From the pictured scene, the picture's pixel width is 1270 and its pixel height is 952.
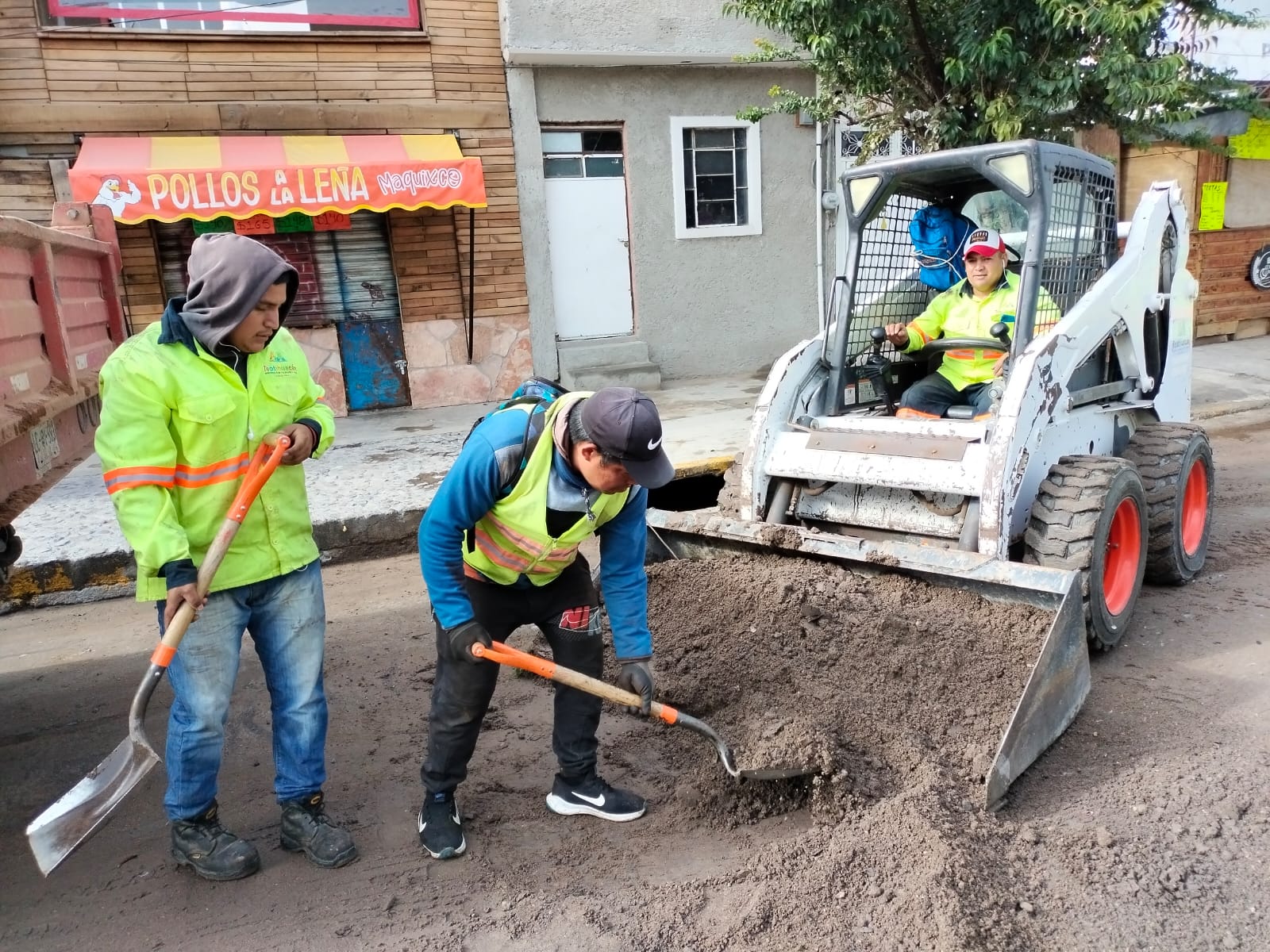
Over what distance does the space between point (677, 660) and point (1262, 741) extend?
2043 millimetres

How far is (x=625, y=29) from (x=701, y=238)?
231cm

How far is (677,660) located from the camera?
3.77 meters

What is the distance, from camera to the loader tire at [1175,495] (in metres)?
4.48

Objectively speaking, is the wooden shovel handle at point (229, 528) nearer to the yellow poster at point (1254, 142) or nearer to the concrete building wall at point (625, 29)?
the concrete building wall at point (625, 29)

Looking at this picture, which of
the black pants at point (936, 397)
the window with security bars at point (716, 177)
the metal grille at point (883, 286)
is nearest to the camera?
the black pants at point (936, 397)

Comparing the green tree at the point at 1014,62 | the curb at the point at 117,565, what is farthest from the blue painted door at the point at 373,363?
the green tree at the point at 1014,62

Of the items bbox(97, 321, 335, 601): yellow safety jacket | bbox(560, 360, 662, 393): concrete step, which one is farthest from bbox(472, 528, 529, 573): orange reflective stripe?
bbox(560, 360, 662, 393): concrete step

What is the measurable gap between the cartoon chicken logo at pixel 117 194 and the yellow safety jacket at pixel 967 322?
645cm

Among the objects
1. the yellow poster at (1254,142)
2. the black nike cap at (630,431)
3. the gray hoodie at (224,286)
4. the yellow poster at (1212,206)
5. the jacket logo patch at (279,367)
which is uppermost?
the yellow poster at (1254,142)

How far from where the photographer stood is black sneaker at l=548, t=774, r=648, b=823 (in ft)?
9.77

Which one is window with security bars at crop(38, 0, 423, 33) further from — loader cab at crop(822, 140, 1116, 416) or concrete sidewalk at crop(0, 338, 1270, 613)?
loader cab at crop(822, 140, 1116, 416)

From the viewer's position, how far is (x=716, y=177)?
10.8 metres

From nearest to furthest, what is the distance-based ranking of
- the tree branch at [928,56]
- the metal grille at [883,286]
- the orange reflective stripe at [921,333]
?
the orange reflective stripe at [921,333], the metal grille at [883,286], the tree branch at [928,56]

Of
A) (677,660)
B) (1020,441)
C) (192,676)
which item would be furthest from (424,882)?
(1020,441)
